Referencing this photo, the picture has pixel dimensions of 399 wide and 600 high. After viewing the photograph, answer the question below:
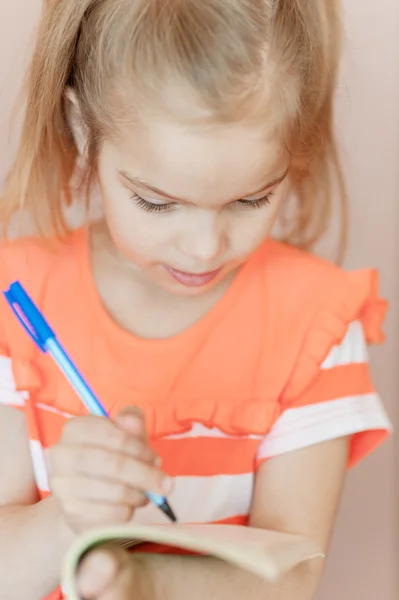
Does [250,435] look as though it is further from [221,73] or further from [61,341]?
[221,73]

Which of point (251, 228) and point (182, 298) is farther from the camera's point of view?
point (182, 298)

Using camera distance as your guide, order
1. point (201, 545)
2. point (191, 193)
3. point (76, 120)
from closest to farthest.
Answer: point (201, 545) → point (191, 193) → point (76, 120)

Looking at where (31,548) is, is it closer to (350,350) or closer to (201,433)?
(201,433)

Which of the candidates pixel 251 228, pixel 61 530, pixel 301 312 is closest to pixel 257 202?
pixel 251 228

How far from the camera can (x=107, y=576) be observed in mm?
480

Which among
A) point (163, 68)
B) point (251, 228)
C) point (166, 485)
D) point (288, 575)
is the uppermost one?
point (163, 68)

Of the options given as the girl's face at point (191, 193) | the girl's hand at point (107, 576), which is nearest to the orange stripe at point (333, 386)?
the girl's face at point (191, 193)

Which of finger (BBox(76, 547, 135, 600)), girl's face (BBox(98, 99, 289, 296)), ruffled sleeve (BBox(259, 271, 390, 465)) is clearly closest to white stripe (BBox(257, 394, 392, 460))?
ruffled sleeve (BBox(259, 271, 390, 465))

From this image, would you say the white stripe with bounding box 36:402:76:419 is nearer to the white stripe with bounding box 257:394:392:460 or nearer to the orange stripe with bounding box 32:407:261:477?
the orange stripe with bounding box 32:407:261:477

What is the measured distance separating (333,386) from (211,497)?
0.13m

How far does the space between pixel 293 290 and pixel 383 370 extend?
0.28 meters

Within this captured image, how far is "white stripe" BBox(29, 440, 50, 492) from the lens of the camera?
0.72 metres

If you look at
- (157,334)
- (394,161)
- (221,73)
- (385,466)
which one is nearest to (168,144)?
(221,73)

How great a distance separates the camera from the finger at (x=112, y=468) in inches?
20.7
